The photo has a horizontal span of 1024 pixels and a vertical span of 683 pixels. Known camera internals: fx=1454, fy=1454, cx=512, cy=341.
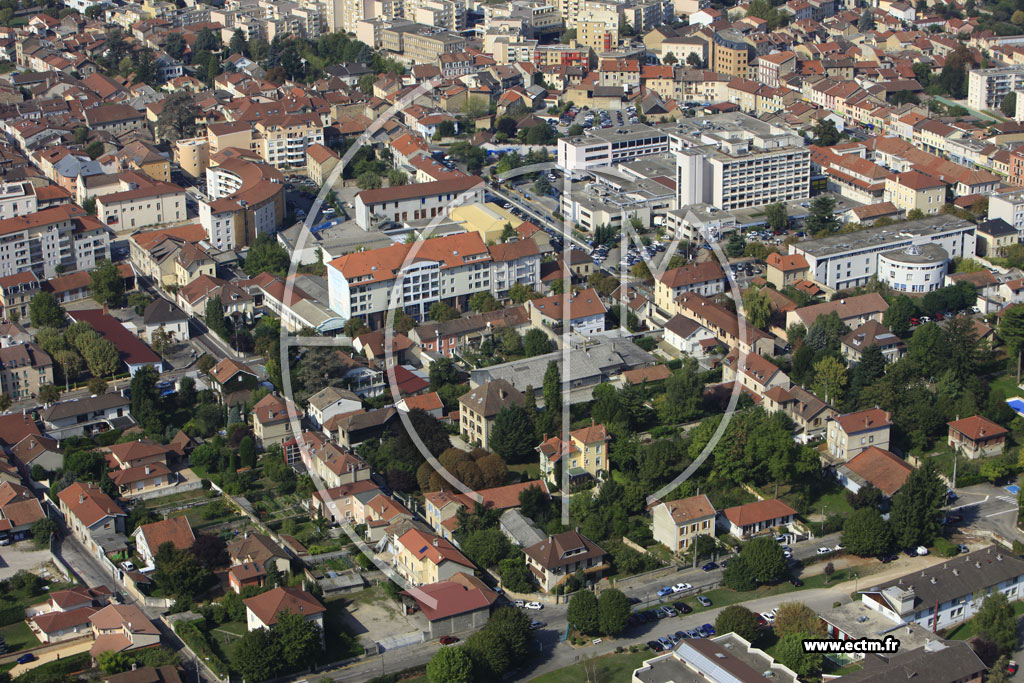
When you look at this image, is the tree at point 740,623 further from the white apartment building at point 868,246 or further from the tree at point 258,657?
the white apartment building at point 868,246

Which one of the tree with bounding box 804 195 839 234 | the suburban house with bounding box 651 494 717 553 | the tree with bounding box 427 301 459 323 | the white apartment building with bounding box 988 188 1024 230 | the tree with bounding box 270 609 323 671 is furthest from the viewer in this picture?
the tree with bounding box 804 195 839 234

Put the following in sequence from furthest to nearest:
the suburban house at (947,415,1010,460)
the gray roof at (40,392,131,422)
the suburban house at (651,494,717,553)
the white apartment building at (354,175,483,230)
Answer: the white apartment building at (354,175,483,230) → the gray roof at (40,392,131,422) → the suburban house at (947,415,1010,460) → the suburban house at (651,494,717,553)

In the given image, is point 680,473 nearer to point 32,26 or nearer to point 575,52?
point 575,52

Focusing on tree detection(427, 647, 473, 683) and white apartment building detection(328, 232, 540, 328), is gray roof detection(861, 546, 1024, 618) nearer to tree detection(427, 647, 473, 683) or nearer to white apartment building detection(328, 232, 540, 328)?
tree detection(427, 647, 473, 683)

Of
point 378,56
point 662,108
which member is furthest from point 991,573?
point 378,56

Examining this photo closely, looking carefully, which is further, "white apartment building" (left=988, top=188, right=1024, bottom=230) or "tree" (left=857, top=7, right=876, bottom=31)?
"tree" (left=857, top=7, right=876, bottom=31)

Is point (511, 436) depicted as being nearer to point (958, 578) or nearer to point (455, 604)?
point (455, 604)

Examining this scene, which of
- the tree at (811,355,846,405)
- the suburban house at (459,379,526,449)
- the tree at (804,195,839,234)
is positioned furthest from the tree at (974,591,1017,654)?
the tree at (804,195,839,234)

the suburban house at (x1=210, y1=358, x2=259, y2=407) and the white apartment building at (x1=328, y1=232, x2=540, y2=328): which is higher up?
the white apartment building at (x1=328, y1=232, x2=540, y2=328)
